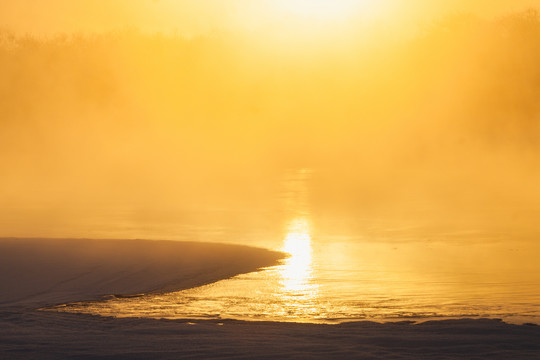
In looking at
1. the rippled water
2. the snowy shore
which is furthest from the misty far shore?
the rippled water

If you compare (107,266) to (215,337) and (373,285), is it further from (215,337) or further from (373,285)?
(215,337)

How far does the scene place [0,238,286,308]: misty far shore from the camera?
9.87 m

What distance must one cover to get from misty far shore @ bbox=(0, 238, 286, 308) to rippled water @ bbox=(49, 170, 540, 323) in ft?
1.49

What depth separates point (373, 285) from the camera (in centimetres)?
1013

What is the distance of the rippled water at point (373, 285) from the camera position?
336 inches

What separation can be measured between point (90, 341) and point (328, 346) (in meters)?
1.98

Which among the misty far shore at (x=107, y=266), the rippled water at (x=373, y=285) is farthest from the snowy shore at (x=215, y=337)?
the rippled water at (x=373, y=285)

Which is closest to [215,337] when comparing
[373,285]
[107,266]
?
[373,285]

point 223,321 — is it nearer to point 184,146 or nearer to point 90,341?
point 90,341

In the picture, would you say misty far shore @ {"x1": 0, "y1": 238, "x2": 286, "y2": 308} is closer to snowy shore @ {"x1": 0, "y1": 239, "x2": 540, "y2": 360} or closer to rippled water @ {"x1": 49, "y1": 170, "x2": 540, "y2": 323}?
snowy shore @ {"x1": 0, "y1": 239, "x2": 540, "y2": 360}

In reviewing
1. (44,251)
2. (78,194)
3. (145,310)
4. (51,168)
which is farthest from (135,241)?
(51,168)

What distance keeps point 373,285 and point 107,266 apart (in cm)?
370

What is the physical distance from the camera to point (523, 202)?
70.7 feet

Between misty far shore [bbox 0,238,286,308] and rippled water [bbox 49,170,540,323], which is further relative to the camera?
misty far shore [bbox 0,238,286,308]
